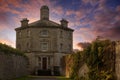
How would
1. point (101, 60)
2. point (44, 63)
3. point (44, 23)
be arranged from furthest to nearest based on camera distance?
point (44, 23) → point (44, 63) → point (101, 60)

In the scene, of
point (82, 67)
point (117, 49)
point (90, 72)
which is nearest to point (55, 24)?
point (82, 67)

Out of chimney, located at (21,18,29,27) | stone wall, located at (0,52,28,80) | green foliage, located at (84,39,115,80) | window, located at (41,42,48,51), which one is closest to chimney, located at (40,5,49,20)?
chimney, located at (21,18,29,27)

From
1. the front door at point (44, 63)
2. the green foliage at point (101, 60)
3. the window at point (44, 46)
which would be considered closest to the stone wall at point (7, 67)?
the green foliage at point (101, 60)

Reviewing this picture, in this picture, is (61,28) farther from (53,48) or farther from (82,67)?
(82,67)

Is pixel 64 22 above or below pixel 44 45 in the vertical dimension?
above

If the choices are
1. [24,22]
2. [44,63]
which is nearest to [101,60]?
[44,63]

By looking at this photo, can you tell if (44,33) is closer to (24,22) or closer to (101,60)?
(24,22)

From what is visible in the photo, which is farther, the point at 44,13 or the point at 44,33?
the point at 44,13

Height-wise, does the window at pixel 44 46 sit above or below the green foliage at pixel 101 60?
above

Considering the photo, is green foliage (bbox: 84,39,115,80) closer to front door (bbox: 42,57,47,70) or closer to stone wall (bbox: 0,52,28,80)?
stone wall (bbox: 0,52,28,80)

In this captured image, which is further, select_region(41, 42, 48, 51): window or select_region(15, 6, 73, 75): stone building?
select_region(41, 42, 48, 51): window

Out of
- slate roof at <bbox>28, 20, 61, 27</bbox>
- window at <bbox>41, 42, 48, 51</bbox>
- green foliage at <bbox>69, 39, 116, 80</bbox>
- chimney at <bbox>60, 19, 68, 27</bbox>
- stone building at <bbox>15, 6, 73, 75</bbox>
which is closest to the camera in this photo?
green foliage at <bbox>69, 39, 116, 80</bbox>

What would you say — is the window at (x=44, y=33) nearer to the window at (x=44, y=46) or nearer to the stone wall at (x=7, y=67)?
the window at (x=44, y=46)

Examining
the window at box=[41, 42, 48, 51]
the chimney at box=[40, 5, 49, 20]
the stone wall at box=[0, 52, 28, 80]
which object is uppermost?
the chimney at box=[40, 5, 49, 20]
